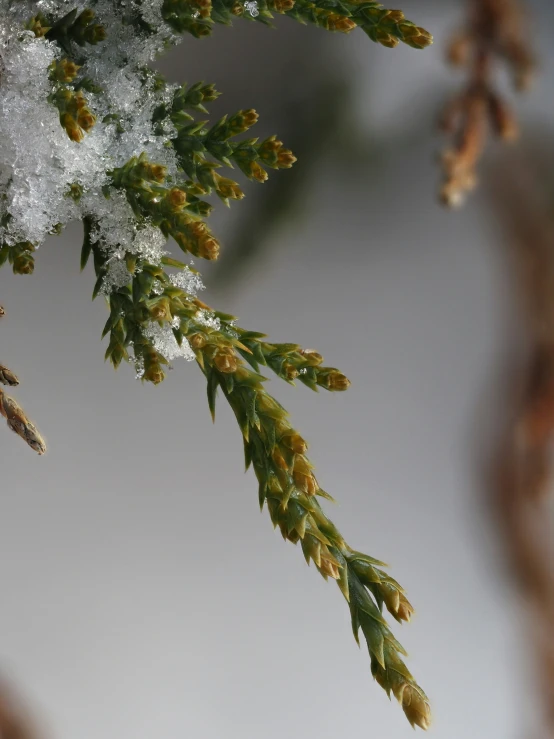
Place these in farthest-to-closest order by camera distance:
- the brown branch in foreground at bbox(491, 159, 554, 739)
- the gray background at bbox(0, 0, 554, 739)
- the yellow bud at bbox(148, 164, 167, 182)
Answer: the brown branch in foreground at bbox(491, 159, 554, 739) → the gray background at bbox(0, 0, 554, 739) → the yellow bud at bbox(148, 164, 167, 182)

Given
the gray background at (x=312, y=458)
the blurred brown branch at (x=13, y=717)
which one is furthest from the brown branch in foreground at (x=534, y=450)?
the blurred brown branch at (x=13, y=717)

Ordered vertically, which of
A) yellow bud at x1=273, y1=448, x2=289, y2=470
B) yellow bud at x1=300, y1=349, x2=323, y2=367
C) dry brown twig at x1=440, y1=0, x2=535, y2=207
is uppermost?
dry brown twig at x1=440, y1=0, x2=535, y2=207

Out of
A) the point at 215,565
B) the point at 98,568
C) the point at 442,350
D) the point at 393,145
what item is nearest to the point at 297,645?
the point at 215,565

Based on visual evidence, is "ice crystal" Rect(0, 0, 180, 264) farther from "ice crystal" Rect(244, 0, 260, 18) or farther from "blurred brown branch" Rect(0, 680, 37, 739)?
"blurred brown branch" Rect(0, 680, 37, 739)

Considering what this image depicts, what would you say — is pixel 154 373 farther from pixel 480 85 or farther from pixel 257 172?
pixel 480 85

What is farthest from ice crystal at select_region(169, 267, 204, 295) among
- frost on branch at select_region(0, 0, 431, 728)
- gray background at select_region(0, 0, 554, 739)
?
gray background at select_region(0, 0, 554, 739)

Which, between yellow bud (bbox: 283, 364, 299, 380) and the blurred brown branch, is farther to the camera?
the blurred brown branch

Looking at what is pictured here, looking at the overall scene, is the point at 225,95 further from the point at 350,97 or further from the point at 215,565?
the point at 215,565

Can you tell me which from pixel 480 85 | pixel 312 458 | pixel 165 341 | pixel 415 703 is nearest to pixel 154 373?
pixel 165 341
